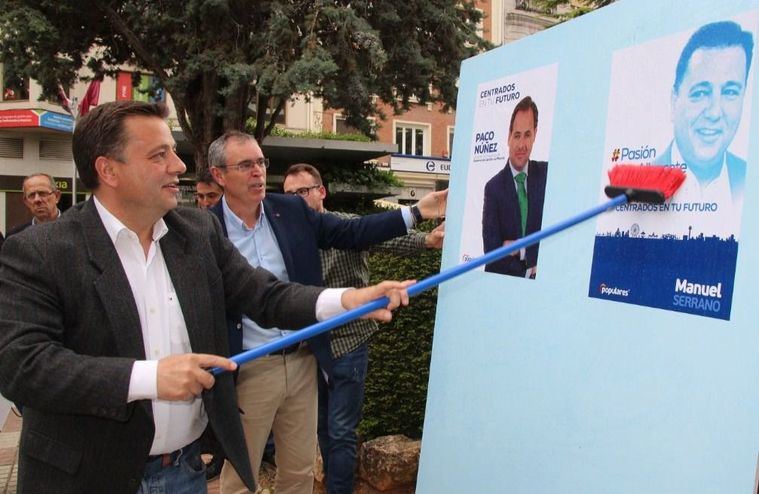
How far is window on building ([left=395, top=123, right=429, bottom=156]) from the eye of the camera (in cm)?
3042

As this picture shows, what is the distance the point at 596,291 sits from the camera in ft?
6.23

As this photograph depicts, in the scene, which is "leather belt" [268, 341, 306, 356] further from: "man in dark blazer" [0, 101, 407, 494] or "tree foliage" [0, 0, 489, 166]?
"tree foliage" [0, 0, 489, 166]

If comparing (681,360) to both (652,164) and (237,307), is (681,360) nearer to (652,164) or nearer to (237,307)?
(652,164)

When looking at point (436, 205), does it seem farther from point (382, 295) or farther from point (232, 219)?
point (382, 295)

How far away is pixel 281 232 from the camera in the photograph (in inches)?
123

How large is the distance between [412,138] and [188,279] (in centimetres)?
2918

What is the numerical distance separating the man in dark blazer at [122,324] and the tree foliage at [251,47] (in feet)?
29.8

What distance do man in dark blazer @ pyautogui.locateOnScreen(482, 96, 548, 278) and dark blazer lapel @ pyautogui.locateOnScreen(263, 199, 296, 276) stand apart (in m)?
1.02

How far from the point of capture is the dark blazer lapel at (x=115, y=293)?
72.8 inches

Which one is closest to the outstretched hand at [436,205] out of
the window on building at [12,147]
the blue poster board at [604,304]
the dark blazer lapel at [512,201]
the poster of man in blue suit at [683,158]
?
the blue poster board at [604,304]

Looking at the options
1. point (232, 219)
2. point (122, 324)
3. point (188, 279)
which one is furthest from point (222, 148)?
point (122, 324)

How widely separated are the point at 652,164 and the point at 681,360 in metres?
0.51

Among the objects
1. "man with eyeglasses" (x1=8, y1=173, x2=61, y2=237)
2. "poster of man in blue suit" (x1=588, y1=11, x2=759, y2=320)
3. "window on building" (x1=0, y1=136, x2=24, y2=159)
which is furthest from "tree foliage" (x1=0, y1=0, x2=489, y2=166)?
"window on building" (x1=0, y1=136, x2=24, y2=159)

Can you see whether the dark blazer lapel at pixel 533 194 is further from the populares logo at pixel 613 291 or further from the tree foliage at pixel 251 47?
the tree foliage at pixel 251 47
